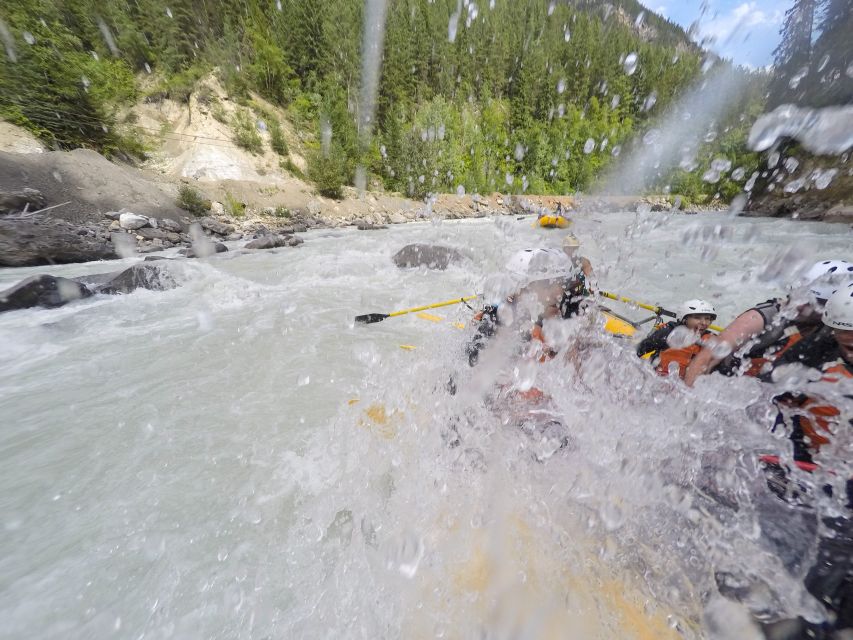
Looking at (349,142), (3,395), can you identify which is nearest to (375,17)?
(349,142)

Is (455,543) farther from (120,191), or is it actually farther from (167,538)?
(120,191)

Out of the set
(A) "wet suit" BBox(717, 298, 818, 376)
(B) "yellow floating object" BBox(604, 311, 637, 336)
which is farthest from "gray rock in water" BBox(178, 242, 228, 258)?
(A) "wet suit" BBox(717, 298, 818, 376)

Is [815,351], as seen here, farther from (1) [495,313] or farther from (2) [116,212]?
(2) [116,212]

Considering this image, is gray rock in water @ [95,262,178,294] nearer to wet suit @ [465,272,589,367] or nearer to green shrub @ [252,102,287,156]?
wet suit @ [465,272,589,367]

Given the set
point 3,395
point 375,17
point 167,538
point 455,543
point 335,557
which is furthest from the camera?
point 375,17

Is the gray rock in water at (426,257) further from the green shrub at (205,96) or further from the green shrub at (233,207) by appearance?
the green shrub at (205,96)

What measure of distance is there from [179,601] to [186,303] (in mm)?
6272

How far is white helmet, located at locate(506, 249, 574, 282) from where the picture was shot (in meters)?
2.75

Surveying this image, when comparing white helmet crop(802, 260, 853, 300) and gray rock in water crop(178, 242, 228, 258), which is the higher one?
white helmet crop(802, 260, 853, 300)

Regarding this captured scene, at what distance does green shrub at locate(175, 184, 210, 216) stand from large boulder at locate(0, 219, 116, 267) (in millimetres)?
5261

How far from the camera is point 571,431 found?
8.07 ft

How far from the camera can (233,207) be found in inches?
668

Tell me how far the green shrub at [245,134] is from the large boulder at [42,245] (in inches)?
569

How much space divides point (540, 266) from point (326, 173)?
22859 millimetres
